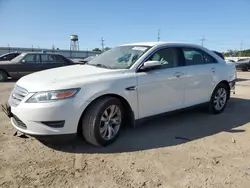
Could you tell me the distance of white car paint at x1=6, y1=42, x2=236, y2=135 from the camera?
3439 mm

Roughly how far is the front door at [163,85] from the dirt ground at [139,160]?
46 cm

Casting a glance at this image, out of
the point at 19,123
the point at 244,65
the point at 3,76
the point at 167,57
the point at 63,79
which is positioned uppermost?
the point at 167,57

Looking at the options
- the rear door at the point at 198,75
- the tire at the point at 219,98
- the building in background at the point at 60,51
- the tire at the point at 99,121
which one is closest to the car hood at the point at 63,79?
the tire at the point at 99,121

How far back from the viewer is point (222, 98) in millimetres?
6012

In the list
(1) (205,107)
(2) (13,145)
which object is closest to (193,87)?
(1) (205,107)

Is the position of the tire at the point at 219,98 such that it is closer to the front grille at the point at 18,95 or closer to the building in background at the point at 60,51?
the front grille at the point at 18,95

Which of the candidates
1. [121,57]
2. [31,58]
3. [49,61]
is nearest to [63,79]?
[121,57]

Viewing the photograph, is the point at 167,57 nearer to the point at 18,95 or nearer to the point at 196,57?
the point at 196,57

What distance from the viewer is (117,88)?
12.7ft

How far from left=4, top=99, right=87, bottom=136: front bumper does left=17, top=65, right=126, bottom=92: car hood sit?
230 millimetres

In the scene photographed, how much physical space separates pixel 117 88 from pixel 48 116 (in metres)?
1.07

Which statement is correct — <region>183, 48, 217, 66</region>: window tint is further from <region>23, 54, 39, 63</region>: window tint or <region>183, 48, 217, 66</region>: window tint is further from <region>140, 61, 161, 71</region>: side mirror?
<region>23, 54, 39, 63</region>: window tint

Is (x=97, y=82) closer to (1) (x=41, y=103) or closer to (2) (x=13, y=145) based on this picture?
(1) (x=41, y=103)

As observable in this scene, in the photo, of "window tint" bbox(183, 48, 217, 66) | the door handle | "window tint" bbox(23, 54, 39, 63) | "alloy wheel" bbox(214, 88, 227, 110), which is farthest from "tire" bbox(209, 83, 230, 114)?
"window tint" bbox(23, 54, 39, 63)
